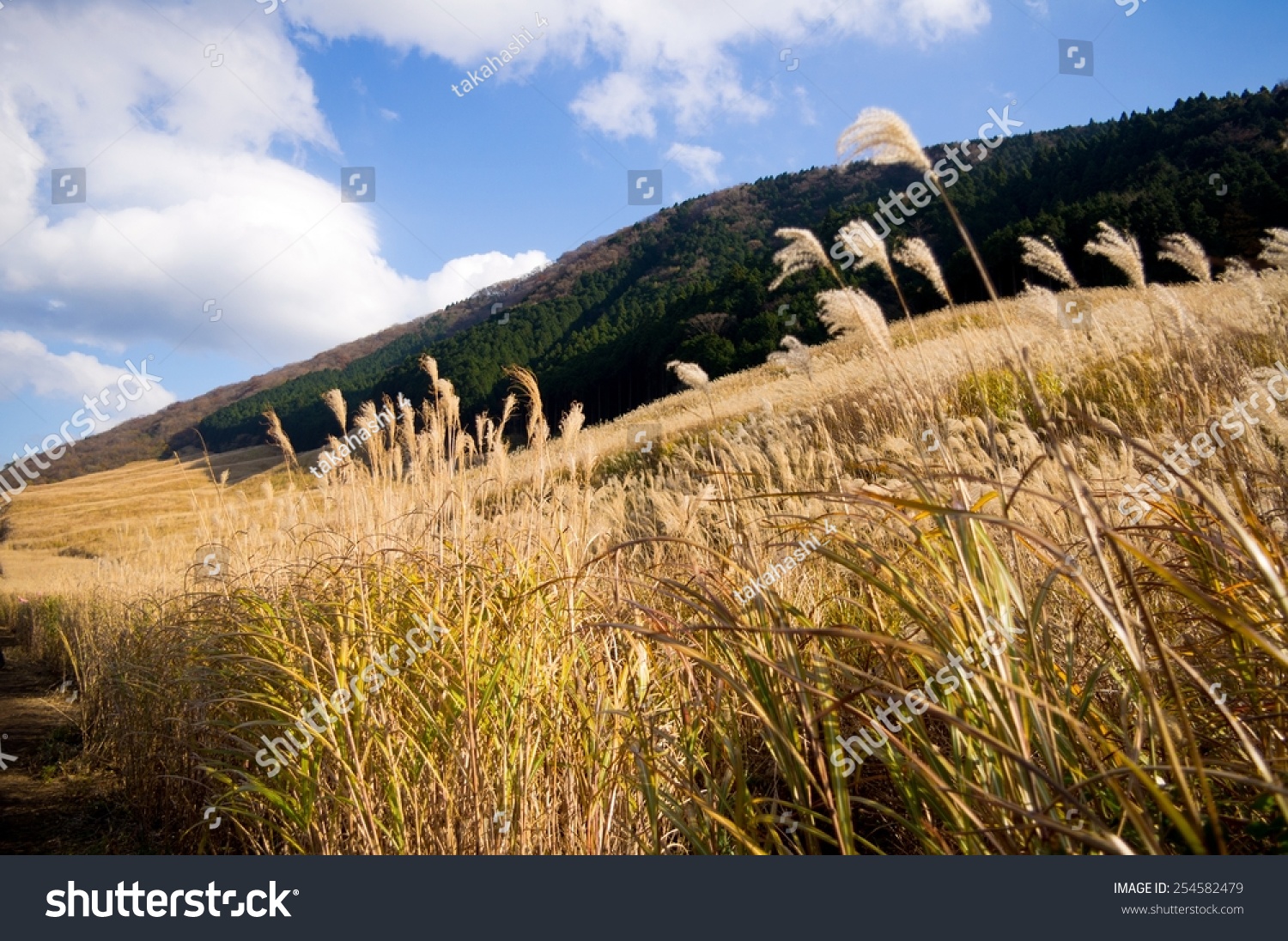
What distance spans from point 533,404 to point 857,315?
64.8 inches

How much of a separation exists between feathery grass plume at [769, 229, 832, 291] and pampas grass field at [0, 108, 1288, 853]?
2 centimetres

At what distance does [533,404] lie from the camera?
2971 mm

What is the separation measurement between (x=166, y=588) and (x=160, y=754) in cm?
297

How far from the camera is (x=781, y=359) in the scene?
2.96 meters

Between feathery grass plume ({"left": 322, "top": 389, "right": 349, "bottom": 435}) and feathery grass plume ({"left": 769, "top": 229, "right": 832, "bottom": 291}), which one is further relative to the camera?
feathery grass plume ({"left": 322, "top": 389, "right": 349, "bottom": 435})

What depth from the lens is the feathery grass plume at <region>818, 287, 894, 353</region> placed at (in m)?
1.60

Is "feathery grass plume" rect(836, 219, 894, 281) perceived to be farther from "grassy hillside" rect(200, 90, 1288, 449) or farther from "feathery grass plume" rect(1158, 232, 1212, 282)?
"grassy hillside" rect(200, 90, 1288, 449)

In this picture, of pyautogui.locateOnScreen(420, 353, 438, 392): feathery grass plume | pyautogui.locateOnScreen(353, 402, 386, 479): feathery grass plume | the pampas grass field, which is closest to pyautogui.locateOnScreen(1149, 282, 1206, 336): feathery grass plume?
the pampas grass field

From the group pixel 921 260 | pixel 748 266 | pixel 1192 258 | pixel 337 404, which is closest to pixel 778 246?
pixel 748 266

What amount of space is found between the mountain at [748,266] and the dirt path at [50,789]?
214cm

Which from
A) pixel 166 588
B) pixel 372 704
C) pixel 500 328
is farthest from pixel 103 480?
pixel 372 704

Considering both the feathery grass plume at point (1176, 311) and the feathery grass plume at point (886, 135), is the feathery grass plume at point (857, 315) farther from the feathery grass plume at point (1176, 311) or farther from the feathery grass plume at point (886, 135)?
the feathery grass plume at point (1176, 311)

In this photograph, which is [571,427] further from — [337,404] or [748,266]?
[748,266]

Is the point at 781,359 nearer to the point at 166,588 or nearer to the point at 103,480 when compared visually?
the point at 166,588
